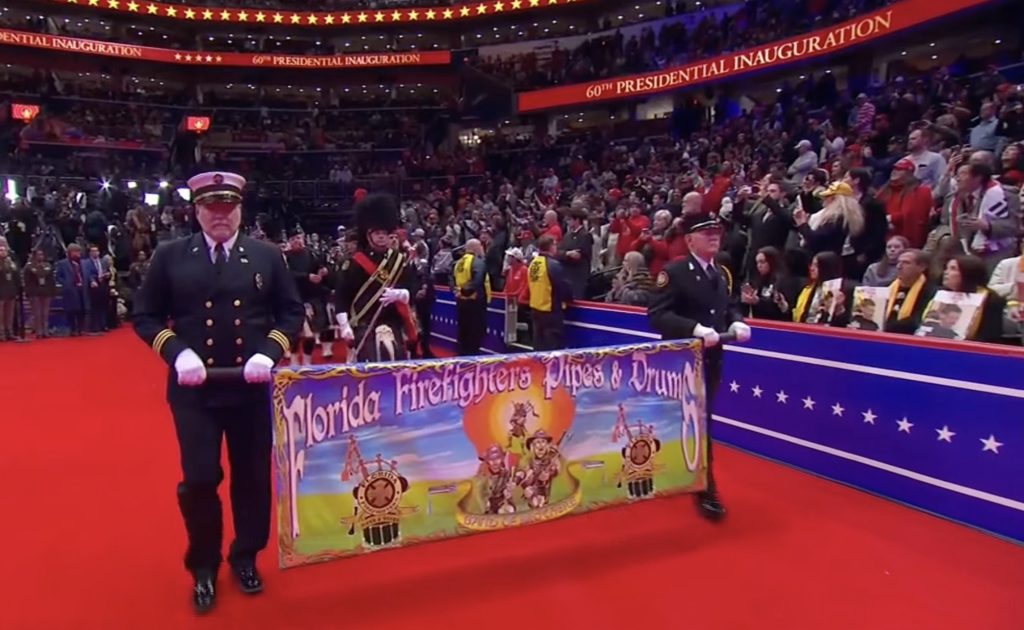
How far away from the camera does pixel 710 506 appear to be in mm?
4398

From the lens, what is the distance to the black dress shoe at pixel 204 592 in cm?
328

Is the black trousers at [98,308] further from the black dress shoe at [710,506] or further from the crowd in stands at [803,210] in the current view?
the black dress shoe at [710,506]

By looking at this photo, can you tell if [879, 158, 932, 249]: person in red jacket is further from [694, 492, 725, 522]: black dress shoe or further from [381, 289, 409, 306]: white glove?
[381, 289, 409, 306]: white glove

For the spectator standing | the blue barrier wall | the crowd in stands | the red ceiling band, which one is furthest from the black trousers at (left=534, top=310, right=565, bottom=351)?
the red ceiling band

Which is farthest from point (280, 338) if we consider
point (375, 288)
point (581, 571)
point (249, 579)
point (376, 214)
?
point (581, 571)

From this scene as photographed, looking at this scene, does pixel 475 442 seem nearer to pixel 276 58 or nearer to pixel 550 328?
pixel 550 328

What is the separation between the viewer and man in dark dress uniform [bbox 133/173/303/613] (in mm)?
3223

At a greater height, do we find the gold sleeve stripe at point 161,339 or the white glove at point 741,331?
the gold sleeve stripe at point 161,339

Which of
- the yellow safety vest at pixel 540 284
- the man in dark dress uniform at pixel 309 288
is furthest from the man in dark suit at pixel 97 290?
the yellow safety vest at pixel 540 284

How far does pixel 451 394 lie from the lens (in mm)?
3553

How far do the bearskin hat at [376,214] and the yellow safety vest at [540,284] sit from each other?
3.81 metres

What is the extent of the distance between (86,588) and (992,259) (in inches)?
263

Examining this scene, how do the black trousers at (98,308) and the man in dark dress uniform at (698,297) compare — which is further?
the black trousers at (98,308)

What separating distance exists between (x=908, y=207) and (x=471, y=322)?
5605mm
